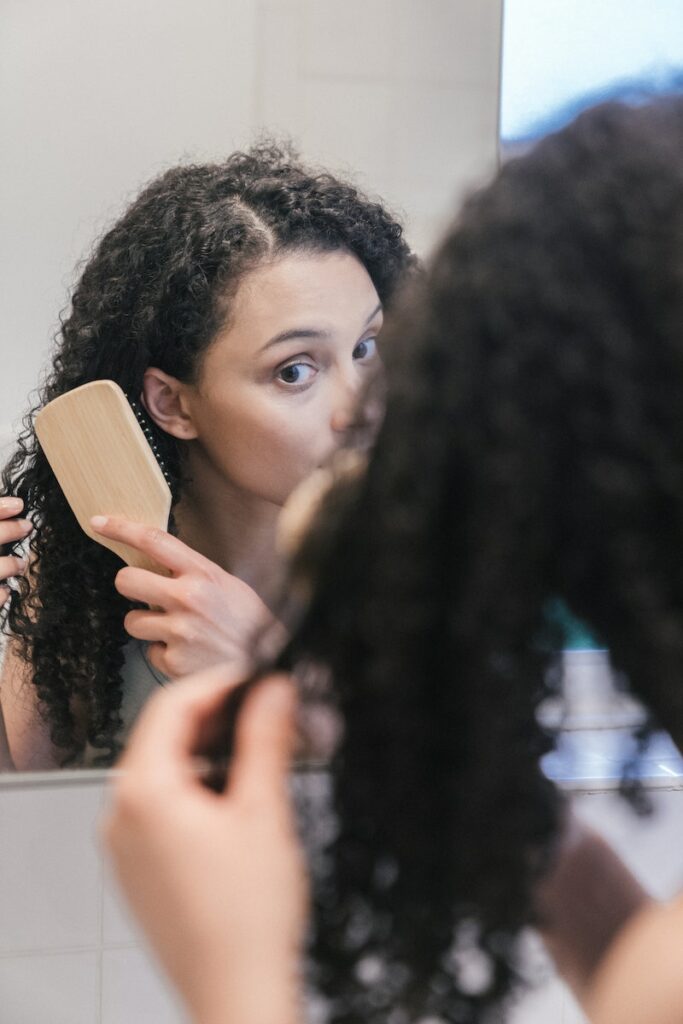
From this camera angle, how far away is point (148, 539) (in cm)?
77

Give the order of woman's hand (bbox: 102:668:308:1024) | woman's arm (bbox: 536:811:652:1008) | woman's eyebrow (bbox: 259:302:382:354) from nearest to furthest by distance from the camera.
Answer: woman's hand (bbox: 102:668:308:1024) < woman's arm (bbox: 536:811:652:1008) < woman's eyebrow (bbox: 259:302:382:354)

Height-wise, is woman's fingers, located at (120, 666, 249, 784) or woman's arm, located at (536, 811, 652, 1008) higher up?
woman's fingers, located at (120, 666, 249, 784)

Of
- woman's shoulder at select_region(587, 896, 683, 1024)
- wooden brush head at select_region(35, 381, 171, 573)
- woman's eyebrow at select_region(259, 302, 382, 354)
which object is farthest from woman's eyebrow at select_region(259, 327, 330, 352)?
woman's shoulder at select_region(587, 896, 683, 1024)

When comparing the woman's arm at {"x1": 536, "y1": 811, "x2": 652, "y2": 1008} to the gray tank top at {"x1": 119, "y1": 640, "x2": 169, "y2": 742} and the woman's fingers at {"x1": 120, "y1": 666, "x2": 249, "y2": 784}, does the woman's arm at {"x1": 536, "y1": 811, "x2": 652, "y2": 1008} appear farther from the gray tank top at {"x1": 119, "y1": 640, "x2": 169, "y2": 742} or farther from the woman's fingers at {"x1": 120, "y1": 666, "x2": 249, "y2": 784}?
the gray tank top at {"x1": 119, "y1": 640, "x2": 169, "y2": 742}

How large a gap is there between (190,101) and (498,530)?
1.75ft

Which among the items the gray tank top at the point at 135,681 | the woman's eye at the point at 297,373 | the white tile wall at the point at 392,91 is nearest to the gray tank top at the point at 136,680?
the gray tank top at the point at 135,681

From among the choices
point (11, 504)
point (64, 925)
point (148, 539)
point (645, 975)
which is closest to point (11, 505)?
point (11, 504)

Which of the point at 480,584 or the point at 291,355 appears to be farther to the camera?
the point at 291,355

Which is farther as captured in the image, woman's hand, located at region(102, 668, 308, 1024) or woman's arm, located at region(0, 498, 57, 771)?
woman's arm, located at region(0, 498, 57, 771)

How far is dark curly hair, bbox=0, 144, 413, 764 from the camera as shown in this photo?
2.47ft

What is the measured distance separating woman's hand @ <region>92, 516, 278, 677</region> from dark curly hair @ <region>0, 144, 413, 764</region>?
24mm

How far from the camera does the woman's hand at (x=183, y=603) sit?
0.77m

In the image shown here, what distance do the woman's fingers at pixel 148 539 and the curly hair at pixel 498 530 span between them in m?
0.37

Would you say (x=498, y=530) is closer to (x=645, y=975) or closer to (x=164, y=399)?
(x=645, y=975)
